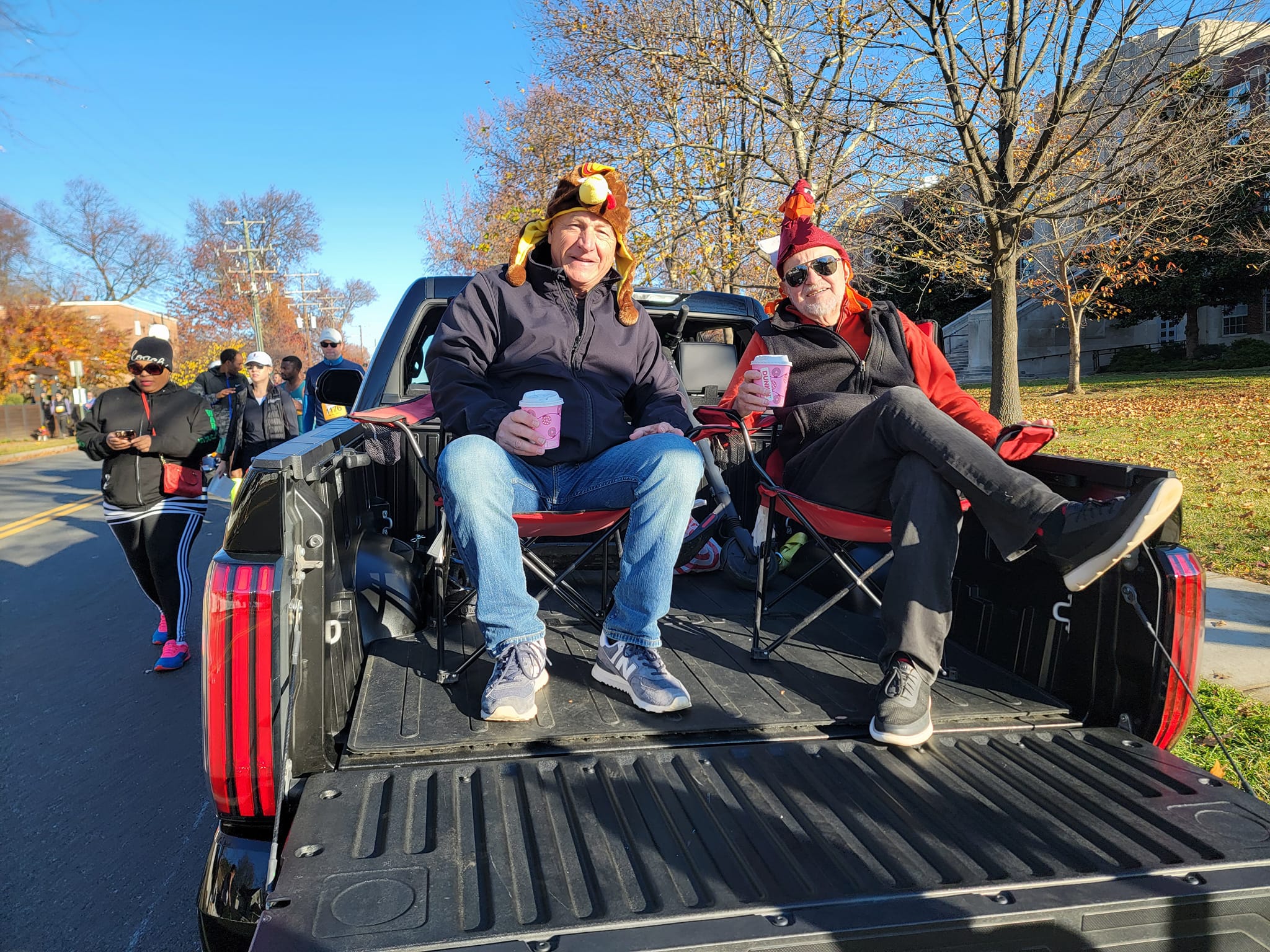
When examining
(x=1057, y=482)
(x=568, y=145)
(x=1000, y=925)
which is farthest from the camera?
(x=568, y=145)

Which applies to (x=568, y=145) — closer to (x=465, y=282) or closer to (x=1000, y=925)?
(x=465, y=282)

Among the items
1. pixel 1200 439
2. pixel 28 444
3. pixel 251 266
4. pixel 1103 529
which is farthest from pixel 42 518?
pixel 251 266

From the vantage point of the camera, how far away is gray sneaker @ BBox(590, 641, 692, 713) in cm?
238

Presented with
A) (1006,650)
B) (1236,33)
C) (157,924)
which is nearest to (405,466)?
(157,924)

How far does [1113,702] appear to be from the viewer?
2318mm

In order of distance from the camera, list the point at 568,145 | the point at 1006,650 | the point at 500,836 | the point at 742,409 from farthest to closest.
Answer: the point at 568,145, the point at 742,409, the point at 1006,650, the point at 500,836

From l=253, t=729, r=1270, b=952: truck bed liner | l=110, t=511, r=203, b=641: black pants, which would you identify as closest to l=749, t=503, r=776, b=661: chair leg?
l=253, t=729, r=1270, b=952: truck bed liner

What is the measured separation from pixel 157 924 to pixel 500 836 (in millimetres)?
1423

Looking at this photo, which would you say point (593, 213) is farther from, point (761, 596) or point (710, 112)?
point (710, 112)

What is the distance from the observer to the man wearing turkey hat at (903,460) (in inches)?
87.1

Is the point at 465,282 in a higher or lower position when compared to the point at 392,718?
higher

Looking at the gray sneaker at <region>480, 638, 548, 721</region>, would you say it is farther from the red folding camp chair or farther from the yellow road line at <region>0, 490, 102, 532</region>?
the yellow road line at <region>0, 490, 102, 532</region>

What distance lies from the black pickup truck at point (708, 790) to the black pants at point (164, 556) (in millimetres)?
2564

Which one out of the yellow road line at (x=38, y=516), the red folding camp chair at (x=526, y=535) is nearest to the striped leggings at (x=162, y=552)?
the red folding camp chair at (x=526, y=535)
